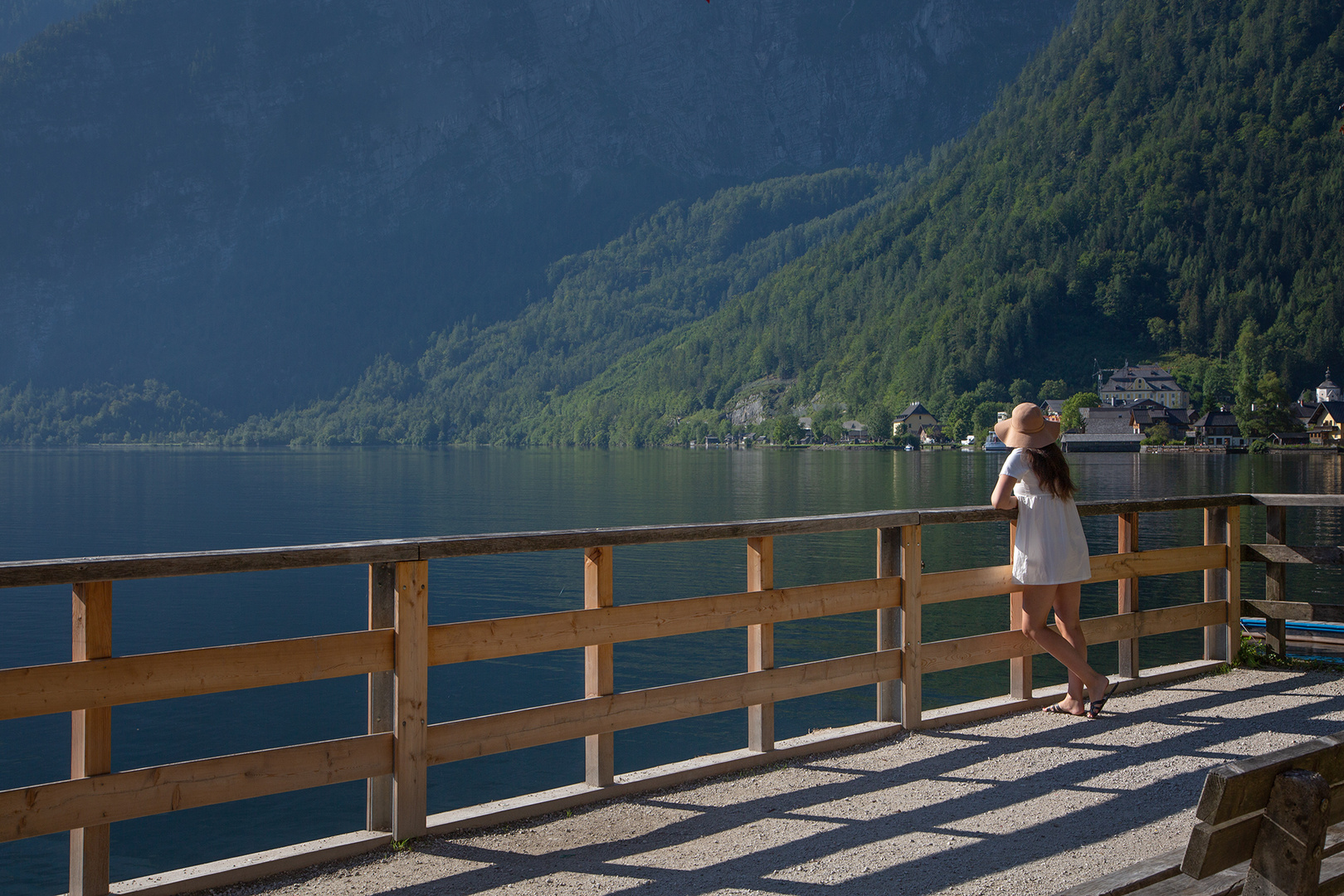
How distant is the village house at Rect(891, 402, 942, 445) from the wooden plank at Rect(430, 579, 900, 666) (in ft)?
580

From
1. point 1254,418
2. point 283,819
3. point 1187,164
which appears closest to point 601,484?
point 283,819

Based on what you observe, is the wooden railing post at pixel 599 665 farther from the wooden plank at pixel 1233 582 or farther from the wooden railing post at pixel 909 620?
the wooden plank at pixel 1233 582

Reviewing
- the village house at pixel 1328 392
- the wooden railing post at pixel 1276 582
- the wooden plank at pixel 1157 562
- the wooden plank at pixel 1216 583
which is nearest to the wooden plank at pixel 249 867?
the wooden plank at pixel 1157 562

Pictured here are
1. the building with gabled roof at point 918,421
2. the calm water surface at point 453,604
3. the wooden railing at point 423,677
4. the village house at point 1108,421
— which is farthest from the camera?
the building with gabled roof at point 918,421

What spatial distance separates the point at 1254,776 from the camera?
2.51 metres

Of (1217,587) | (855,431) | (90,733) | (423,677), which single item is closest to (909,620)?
(423,677)

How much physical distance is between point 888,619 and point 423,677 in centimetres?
306

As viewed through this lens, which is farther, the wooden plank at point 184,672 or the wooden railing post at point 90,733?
the wooden railing post at point 90,733

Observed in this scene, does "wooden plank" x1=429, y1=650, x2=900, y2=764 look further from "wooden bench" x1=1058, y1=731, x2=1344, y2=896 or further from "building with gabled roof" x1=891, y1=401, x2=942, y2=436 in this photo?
"building with gabled roof" x1=891, y1=401, x2=942, y2=436

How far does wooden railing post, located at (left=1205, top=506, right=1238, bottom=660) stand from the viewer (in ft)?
27.8

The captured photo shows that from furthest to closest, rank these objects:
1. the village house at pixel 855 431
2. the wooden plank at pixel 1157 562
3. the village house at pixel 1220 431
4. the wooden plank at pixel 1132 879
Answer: the village house at pixel 855 431 → the village house at pixel 1220 431 → the wooden plank at pixel 1157 562 → the wooden plank at pixel 1132 879

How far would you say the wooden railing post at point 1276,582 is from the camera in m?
8.58

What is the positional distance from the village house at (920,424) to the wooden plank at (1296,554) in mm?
173961

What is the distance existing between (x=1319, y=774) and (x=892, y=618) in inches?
160
